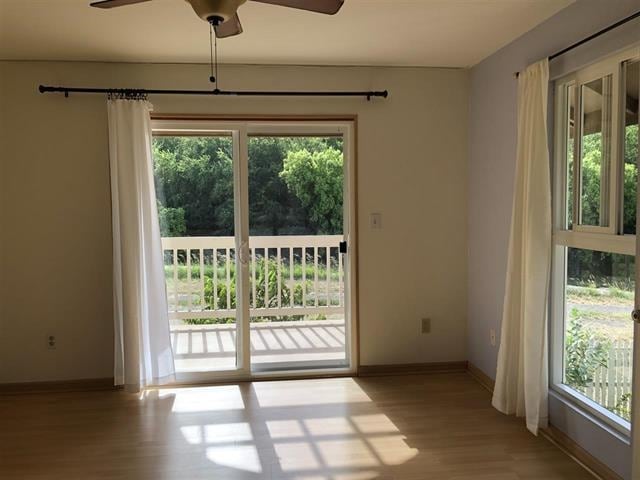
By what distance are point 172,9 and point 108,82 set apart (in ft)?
4.11

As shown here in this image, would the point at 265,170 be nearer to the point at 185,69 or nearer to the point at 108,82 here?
the point at 185,69

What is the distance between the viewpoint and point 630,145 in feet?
8.18

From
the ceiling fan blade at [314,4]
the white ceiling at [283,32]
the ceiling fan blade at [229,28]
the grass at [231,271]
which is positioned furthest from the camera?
the grass at [231,271]

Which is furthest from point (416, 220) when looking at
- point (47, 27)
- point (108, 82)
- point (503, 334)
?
point (47, 27)

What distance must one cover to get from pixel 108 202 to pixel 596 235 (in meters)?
3.22

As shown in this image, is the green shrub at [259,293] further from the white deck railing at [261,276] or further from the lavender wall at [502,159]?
the lavender wall at [502,159]

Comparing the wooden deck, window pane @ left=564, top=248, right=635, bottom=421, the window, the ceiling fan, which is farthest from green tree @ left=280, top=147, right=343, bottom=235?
the ceiling fan

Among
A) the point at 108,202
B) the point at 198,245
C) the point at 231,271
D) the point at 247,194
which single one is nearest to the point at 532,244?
the point at 247,194

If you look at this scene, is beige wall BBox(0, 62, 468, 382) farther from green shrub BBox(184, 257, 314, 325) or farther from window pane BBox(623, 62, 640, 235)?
window pane BBox(623, 62, 640, 235)

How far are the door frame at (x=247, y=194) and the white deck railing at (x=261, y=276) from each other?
0.12 meters

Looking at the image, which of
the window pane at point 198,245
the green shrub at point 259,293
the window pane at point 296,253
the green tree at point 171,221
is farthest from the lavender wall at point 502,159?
the green tree at point 171,221

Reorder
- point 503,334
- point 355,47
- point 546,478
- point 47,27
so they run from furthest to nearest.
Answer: point 355,47 < point 503,334 < point 47,27 < point 546,478

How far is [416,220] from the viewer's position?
420 centimetres

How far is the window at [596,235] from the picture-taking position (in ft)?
8.27
